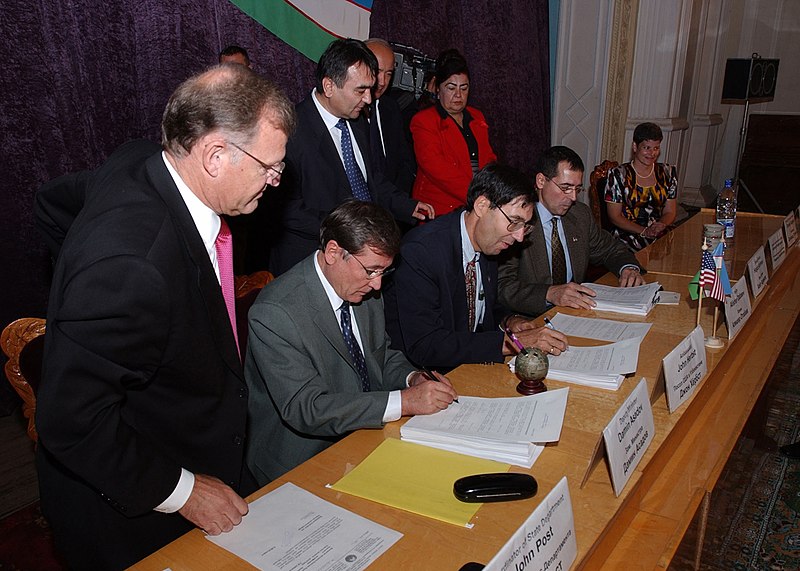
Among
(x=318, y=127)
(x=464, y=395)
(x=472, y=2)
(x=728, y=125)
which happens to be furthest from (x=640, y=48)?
(x=464, y=395)

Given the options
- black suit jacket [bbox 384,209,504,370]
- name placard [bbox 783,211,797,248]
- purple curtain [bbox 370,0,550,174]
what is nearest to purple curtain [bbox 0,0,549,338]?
purple curtain [bbox 370,0,550,174]

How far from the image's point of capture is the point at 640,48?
235 inches

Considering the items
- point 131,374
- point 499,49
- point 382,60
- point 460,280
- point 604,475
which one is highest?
point 499,49

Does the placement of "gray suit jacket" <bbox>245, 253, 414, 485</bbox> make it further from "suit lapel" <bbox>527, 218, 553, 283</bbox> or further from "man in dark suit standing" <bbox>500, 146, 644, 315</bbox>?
"suit lapel" <bbox>527, 218, 553, 283</bbox>

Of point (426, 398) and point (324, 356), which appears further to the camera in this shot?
point (324, 356)

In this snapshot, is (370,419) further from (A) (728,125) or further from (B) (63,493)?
(A) (728,125)

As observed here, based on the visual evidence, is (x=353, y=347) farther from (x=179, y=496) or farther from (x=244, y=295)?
(x=179, y=496)

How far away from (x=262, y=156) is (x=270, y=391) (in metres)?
0.65

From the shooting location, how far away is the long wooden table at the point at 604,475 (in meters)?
1.07

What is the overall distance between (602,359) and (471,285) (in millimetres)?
577

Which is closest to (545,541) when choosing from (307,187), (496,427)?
(496,427)

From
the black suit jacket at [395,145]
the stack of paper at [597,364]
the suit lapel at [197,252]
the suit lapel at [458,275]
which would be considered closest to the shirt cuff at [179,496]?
the suit lapel at [197,252]

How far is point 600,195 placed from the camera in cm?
389

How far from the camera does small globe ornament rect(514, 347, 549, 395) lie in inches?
62.9
